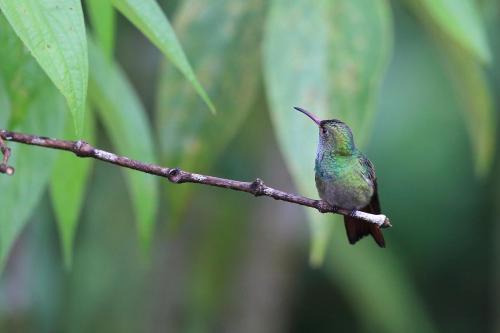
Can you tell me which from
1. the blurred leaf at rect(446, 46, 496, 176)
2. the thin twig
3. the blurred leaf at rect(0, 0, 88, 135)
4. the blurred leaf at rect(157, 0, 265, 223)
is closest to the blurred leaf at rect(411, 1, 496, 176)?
the blurred leaf at rect(446, 46, 496, 176)

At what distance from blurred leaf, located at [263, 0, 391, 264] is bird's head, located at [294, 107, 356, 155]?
0.05 meters

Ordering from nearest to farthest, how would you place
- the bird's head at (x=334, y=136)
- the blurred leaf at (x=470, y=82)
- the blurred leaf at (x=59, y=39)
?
1. the blurred leaf at (x=59, y=39)
2. the bird's head at (x=334, y=136)
3. the blurred leaf at (x=470, y=82)

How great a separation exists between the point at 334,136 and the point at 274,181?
79.2 inches

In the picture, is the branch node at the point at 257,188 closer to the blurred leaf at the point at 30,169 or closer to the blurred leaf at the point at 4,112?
the blurred leaf at the point at 30,169

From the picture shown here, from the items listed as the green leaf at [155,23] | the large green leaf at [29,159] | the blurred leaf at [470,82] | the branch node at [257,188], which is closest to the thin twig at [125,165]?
the branch node at [257,188]

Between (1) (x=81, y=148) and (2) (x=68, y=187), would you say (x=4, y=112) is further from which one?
(1) (x=81, y=148)

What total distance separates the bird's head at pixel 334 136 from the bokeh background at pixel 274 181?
0.07 m

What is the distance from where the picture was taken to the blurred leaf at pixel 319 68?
228 cm

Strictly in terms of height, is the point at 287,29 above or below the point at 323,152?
above

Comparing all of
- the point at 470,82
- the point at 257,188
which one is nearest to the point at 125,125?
the point at 257,188

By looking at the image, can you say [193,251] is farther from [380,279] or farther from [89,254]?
[380,279]

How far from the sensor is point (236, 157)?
4.95 metres

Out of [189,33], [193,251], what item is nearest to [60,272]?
[193,251]

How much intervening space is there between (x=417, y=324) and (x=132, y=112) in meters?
3.64
